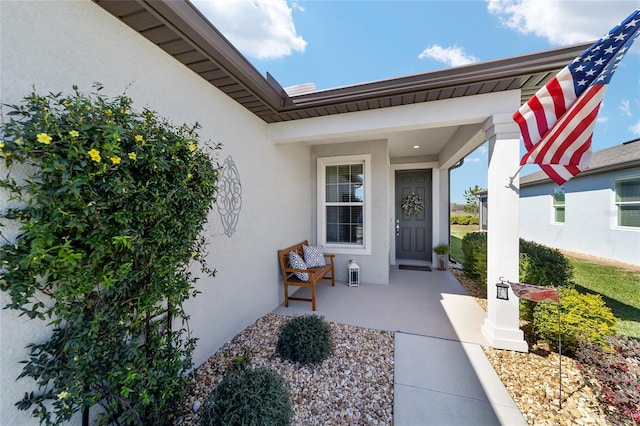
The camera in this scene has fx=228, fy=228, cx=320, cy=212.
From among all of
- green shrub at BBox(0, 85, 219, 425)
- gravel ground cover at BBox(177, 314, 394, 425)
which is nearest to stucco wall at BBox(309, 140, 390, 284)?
gravel ground cover at BBox(177, 314, 394, 425)

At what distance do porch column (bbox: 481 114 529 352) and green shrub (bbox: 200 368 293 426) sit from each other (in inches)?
101

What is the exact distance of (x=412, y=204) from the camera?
21.7 ft

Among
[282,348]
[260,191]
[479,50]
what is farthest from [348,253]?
[479,50]

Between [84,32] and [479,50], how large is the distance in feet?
16.6

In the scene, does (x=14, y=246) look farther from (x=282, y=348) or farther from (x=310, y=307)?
(x=310, y=307)

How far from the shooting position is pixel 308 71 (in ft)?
16.0

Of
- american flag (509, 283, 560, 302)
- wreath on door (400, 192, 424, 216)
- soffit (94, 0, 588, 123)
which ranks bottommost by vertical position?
american flag (509, 283, 560, 302)

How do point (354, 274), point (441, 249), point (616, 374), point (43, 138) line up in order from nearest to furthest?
point (43, 138) < point (616, 374) < point (354, 274) < point (441, 249)

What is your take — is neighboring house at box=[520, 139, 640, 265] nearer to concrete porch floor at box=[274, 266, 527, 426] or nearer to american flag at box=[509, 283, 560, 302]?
concrete porch floor at box=[274, 266, 527, 426]

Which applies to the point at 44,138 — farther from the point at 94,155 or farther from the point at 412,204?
the point at 412,204

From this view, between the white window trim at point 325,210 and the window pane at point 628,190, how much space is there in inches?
309

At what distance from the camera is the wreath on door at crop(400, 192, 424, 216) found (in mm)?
6562

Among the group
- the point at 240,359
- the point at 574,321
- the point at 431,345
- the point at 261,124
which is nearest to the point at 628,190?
the point at 574,321

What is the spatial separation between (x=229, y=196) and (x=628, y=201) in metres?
10.7
